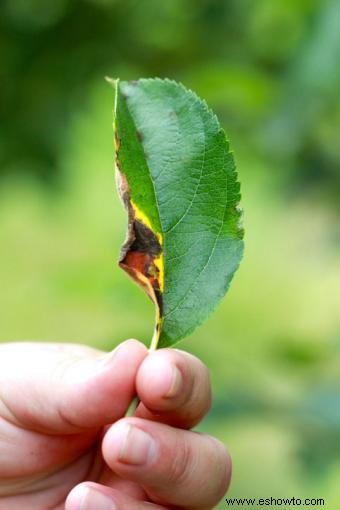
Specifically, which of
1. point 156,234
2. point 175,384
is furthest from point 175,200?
point 175,384

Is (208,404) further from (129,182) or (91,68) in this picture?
(91,68)

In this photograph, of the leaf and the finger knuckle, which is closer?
the leaf

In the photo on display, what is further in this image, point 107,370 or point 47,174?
point 47,174

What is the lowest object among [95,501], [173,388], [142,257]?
[95,501]

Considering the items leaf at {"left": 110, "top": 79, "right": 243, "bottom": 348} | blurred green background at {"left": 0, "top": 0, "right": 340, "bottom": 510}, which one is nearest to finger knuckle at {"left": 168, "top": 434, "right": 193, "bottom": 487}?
leaf at {"left": 110, "top": 79, "right": 243, "bottom": 348}

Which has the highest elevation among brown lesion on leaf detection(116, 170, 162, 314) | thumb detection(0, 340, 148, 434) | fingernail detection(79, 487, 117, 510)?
brown lesion on leaf detection(116, 170, 162, 314)

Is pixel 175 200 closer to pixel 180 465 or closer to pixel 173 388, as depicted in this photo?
pixel 173 388

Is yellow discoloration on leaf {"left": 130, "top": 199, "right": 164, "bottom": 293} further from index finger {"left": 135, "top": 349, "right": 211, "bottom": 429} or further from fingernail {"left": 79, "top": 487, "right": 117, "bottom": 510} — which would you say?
fingernail {"left": 79, "top": 487, "right": 117, "bottom": 510}

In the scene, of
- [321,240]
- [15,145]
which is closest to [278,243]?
[321,240]
